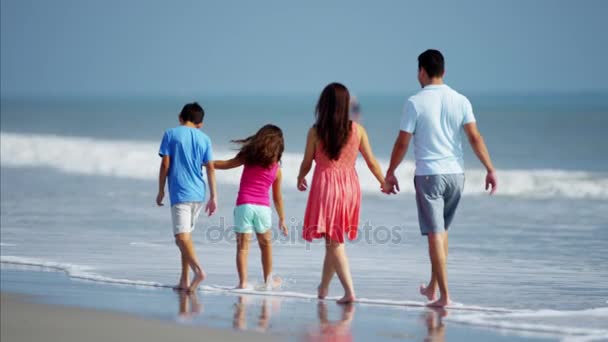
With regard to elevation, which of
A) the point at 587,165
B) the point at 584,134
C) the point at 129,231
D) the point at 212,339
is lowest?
the point at 212,339

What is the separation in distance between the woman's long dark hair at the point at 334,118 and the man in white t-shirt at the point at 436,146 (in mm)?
391

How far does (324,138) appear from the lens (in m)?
7.09

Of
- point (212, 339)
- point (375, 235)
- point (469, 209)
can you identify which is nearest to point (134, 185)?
point (469, 209)

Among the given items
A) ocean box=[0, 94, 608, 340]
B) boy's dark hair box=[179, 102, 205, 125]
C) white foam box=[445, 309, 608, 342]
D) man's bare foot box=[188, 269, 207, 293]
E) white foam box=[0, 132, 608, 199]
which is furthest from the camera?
white foam box=[0, 132, 608, 199]

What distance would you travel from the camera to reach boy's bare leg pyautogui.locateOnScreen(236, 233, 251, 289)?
777 cm

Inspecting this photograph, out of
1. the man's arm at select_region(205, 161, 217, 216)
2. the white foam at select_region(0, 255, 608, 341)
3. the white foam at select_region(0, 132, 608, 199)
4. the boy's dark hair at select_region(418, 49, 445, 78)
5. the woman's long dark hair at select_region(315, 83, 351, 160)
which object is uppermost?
the white foam at select_region(0, 132, 608, 199)

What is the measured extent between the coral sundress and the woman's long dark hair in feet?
0.23

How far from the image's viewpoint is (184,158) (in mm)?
7660

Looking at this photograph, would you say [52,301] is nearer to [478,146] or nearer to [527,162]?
[478,146]

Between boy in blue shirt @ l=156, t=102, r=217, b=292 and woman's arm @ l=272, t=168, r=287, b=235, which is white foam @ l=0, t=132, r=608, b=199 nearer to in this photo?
woman's arm @ l=272, t=168, r=287, b=235

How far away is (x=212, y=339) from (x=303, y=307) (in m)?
1.29

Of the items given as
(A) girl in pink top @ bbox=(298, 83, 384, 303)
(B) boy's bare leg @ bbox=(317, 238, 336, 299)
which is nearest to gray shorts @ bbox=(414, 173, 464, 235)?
(A) girl in pink top @ bbox=(298, 83, 384, 303)

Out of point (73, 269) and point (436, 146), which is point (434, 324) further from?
point (73, 269)

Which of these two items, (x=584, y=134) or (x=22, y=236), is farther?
(x=584, y=134)
